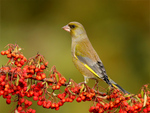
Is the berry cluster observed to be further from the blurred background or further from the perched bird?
the blurred background

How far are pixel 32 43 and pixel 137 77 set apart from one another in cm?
266

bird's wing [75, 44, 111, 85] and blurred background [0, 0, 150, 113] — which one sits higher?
blurred background [0, 0, 150, 113]

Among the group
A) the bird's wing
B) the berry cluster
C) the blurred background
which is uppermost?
the blurred background

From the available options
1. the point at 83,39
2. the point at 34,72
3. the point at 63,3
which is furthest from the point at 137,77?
the point at 34,72

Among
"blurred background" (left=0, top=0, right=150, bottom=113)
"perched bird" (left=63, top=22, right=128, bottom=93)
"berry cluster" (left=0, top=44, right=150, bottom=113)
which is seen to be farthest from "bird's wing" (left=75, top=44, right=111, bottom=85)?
"blurred background" (left=0, top=0, right=150, bottom=113)

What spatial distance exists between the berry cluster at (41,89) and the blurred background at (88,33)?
9.90 feet

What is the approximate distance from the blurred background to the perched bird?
161cm

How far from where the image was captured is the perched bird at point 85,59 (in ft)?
13.8

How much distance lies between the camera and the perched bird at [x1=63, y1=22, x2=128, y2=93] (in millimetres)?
4216

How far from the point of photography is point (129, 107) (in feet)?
10.6

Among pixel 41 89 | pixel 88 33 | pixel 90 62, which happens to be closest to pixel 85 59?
pixel 90 62

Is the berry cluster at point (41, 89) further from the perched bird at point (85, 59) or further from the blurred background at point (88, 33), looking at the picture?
the blurred background at point (88, 33)

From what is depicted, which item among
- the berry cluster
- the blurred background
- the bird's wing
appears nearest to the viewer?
the berry cluster

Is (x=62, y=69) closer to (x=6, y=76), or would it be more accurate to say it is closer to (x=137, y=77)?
(x=137, y=77)
